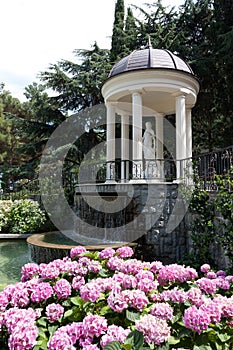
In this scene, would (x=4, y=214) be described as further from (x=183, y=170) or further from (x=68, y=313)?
(x=68, y=313)

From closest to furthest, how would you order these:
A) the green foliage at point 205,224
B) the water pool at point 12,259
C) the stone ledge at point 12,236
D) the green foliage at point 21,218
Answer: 1. the green foliage at point 205,224
2. the water pool at point 12,259
3. the stone ledge at point 12,236
4. the green foliage at point 21,218

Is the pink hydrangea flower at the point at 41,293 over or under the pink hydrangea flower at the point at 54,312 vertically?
over

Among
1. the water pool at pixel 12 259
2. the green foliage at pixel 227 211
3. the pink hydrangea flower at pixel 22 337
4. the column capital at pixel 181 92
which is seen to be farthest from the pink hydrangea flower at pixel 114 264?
the column capital at pixel 181 92

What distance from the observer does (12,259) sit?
287 inches

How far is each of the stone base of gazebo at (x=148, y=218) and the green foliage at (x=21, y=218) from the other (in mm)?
5038

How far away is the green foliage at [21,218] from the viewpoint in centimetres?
1107

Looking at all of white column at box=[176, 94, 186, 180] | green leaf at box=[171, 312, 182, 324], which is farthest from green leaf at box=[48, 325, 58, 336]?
white column at box=[176, 94, 186, 180]

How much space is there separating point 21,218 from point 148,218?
22.0 ft

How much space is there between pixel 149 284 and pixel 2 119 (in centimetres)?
2390

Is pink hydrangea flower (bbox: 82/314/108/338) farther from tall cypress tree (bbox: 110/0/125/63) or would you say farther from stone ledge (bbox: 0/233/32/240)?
tall cypress tree (bbox: 110/0/125/63)

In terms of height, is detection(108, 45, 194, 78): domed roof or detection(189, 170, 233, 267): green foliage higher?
detection(108, 45, 194, 78): domed roof

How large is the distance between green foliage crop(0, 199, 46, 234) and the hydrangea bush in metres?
9.28

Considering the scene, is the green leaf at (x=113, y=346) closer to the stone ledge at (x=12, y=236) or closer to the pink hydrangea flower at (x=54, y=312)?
the pink hydrangea flower at (x=54, y=312)

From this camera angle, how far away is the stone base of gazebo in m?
6.11
